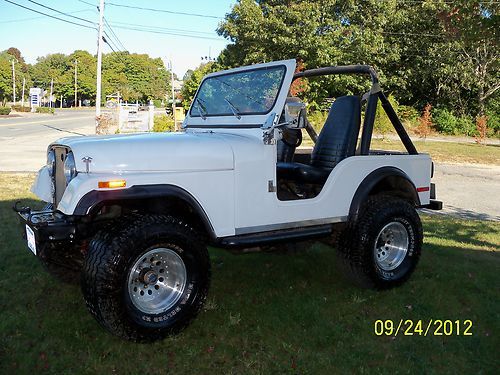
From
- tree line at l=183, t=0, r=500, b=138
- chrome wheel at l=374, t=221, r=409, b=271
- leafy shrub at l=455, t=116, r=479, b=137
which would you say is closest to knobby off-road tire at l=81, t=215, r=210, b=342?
chrome wheel at l=374, t=221, r=409, b=271

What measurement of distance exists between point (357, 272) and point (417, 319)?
629 millimetres

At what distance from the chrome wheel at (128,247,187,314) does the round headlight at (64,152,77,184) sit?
2.30 feet

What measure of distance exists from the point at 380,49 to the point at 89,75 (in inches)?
3036

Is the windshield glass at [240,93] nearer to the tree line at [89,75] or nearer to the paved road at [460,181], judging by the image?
the paved road at [460,181]

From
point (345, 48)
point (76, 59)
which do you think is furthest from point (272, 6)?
point (76, 59)

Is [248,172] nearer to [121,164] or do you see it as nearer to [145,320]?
[121,164]

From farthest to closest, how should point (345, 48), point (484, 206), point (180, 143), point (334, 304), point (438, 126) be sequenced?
point (438, 126)
point (345, 48)
point (484, 206)
point (334, 304)
point (180, 143)

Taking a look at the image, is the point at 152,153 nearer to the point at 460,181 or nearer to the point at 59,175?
the point at 59,175

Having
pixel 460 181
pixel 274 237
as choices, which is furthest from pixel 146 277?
pixel 460 181

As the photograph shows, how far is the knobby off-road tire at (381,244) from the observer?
3982mm

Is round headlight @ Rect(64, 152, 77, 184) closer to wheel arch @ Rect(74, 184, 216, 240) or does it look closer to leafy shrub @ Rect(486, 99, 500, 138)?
wheel arch @ Rect(74, 184, 216, 240)

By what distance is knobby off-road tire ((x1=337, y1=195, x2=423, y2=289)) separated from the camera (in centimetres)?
398

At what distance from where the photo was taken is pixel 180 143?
3176 millimetres

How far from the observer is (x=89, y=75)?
300 ft
